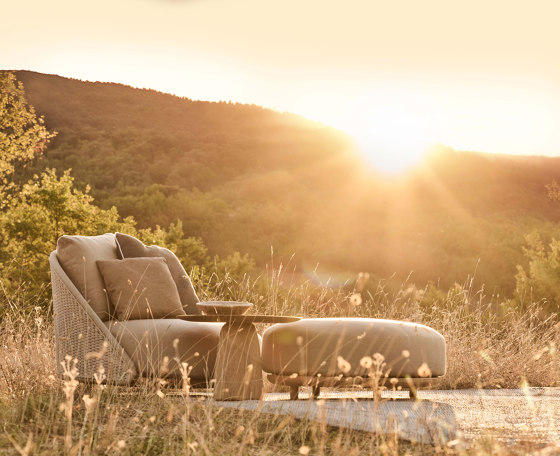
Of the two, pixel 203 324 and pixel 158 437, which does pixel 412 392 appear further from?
pixel 158 437

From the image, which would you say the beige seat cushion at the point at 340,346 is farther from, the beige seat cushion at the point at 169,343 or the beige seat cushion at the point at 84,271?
the beige seat cushion at the point at 84,271

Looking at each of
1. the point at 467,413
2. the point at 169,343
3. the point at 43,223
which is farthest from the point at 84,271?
the point at 43,223

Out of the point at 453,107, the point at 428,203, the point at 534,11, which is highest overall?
the point at 534,11

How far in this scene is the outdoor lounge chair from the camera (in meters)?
4.38

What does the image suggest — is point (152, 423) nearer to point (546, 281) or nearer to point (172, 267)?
point (172, 267)

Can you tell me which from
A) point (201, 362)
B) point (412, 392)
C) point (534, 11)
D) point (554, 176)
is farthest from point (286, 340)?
point (554, 176)

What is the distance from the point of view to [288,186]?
33438 millimetres

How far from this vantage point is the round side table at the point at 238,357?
423 cm

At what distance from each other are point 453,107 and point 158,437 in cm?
842

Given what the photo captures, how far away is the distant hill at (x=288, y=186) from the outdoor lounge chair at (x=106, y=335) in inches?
712

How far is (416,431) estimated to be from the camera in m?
3.14

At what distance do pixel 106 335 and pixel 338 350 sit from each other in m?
1.37

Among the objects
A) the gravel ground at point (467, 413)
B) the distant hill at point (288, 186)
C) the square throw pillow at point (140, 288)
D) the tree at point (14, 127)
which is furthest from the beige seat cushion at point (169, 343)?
the distant hill at point (288, 186)

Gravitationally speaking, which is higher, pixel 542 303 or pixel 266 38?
pixel 266 38
